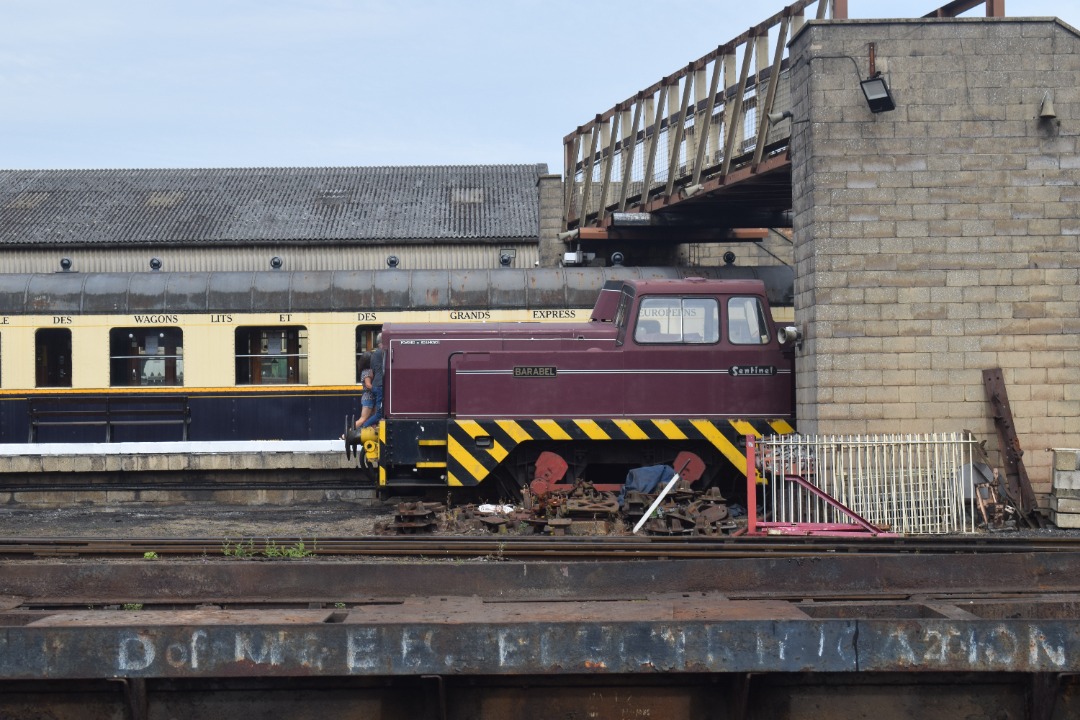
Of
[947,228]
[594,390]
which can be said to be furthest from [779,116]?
[594,390]

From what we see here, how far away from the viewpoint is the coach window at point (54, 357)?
1922 centimetres

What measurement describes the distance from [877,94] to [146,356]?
1244cm

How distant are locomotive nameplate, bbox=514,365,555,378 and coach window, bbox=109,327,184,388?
24.8 feet

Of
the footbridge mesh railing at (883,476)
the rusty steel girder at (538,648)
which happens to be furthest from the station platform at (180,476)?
the rusty steel girder at (538,648)

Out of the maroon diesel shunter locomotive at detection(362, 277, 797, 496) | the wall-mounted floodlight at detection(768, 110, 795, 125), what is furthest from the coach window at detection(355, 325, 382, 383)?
the wall-mounted floodlight at detection(768, 110, 795, 125)

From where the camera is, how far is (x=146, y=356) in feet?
63.0

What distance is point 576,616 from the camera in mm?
5215

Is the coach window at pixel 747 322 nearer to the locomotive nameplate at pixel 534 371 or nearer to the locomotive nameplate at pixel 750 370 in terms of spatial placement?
the locomotive nameplate at pixel 750 370

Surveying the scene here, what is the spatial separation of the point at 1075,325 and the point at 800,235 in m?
3.41

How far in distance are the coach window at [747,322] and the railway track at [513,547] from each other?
3.82 m

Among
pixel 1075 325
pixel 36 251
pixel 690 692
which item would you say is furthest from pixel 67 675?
pixel 36 251

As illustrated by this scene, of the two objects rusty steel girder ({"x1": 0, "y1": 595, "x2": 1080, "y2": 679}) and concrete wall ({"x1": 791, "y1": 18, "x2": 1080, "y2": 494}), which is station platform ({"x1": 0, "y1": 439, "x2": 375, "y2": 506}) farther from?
rusty steel girder ({"x1": 0, "y1": 595, "x2": 1080, "y2": 679})

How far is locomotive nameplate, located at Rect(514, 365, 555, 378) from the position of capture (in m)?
14.1

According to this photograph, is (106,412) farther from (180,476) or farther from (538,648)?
(538,648)
